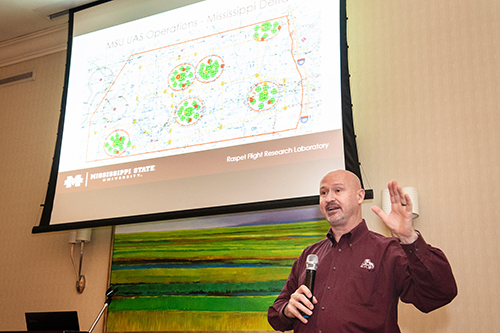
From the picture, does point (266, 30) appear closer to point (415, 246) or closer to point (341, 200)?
point (341, 200)

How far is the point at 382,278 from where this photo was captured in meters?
1.81

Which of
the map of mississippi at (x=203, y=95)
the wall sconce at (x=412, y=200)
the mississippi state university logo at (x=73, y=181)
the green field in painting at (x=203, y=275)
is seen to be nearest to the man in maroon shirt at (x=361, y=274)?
the wall sconce at (x=412, y=200)

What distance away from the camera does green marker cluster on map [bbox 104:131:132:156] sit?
3463 millimetres

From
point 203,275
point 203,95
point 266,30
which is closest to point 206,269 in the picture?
point 203,275

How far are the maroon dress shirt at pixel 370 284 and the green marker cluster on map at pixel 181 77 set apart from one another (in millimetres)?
1845

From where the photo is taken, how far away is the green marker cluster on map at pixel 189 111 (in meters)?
3.28

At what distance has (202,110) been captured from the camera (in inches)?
129

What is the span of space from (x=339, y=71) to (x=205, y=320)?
5.79ft

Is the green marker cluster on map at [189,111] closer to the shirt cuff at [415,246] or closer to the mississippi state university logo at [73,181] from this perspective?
the mississippi state university logo at [73,181]

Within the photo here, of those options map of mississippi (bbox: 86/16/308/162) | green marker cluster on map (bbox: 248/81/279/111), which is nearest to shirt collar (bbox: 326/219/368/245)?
map of mississippi (bbox: 86/16/308/162)

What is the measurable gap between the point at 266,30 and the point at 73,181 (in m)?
1.76

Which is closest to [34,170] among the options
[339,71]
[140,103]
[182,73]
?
[140,103]

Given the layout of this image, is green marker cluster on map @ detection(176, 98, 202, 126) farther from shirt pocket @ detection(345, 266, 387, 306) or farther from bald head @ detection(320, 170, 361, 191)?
shirt pocket @ detection(345, 266, 387, 306)

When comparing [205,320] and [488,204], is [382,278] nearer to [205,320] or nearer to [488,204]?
[488,204]
